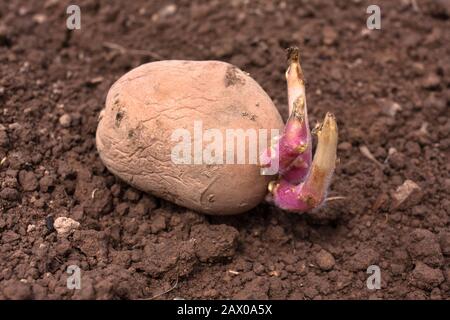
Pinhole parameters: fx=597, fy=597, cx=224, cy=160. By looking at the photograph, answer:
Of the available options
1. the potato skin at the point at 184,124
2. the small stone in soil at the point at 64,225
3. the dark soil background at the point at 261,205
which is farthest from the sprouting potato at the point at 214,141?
the small stone in soil at the point at 64,225

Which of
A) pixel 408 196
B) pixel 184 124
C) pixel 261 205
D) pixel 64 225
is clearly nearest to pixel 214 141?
pixel 184 124

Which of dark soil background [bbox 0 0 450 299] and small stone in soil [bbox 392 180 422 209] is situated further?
small stone in soil [bbox 392 180 422 209]

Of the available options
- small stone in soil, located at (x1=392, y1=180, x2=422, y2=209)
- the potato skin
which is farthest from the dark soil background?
the potato skin

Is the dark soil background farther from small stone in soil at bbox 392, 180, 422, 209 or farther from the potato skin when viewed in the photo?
the potato skin

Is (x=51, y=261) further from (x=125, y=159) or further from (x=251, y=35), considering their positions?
(x=251, y=35)

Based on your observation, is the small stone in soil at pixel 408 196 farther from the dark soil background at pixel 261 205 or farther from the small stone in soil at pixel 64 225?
the small stone in soil at pixel 64 225

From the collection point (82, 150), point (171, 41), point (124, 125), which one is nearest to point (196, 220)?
point (124, 125)
